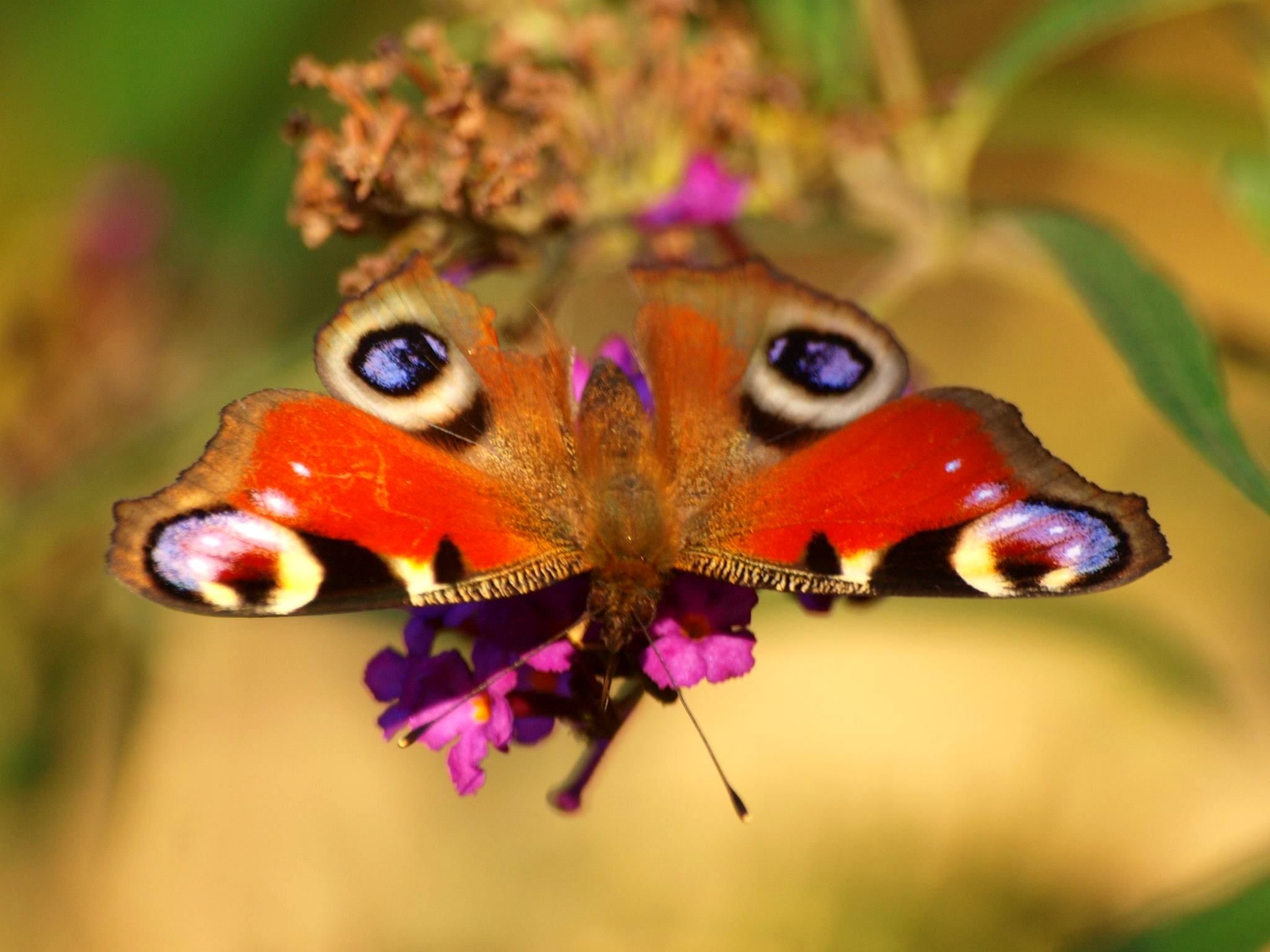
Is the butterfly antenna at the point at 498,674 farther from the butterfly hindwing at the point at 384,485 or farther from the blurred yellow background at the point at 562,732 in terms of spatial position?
the blurred yellow background at the point at 562,732

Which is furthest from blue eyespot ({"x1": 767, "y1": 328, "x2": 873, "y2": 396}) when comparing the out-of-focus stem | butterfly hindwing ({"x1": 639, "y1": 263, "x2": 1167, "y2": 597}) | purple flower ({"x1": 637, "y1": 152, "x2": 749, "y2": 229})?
the out-of-focus stem

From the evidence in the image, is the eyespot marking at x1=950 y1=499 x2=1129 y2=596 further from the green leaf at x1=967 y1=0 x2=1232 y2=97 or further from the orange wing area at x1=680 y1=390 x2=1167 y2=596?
the green leaf at x1=967 y1=0 x2=1232 y2=97

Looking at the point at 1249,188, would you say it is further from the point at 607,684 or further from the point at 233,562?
the point at 233,562

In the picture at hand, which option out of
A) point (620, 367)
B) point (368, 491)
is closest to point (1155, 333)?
point (620, 367)

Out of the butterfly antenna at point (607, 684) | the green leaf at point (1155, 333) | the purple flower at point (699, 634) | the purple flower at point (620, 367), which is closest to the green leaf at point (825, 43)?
the green leaf at point (1155, 333)

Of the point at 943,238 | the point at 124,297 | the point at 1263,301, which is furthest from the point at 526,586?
the point at 1263,301
